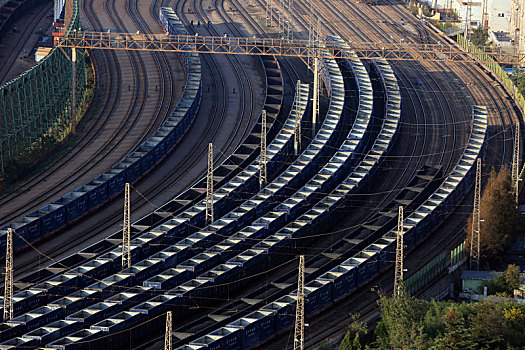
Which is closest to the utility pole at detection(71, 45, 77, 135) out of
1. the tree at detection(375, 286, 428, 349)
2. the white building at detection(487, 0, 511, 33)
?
the tree at detection(375, 286, 428, 349)

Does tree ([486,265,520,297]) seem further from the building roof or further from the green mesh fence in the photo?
the green mesh fence

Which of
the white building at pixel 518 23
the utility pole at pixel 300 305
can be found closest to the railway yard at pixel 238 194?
the utility pole at pixel 300 305

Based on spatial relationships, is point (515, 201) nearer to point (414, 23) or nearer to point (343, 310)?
point (343, 310)

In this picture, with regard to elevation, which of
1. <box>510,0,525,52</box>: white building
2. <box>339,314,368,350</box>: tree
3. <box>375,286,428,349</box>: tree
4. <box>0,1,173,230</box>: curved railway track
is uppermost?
<box>510,0,525,52</box>: white building

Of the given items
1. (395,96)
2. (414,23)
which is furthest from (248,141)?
(414,23)

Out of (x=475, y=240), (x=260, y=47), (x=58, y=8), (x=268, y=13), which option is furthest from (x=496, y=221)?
(x=58, y=8)

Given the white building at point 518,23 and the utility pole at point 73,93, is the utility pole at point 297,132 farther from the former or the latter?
the white building at point 518,23
